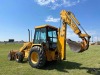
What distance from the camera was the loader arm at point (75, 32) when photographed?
37.0 ft

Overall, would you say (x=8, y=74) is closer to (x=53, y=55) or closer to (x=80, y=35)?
(x=53, y=55)

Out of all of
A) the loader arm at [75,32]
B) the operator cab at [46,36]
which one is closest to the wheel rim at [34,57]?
the operator cab at [46,36]

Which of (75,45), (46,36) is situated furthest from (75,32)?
(46,36)

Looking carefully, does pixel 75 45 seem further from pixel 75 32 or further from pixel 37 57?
pixel 37 57

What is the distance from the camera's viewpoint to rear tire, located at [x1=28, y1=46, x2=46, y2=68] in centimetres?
1238


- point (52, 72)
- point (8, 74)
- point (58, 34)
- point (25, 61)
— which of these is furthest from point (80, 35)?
point (25, 61)

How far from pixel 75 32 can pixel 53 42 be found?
7.17 ft

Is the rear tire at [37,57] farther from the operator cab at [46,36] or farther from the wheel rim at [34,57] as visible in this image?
the operator cab at [46,36]

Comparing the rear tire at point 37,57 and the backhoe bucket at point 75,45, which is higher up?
the backhoe bucket at point 75,45

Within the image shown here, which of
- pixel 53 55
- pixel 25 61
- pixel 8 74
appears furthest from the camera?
pixel 25 61

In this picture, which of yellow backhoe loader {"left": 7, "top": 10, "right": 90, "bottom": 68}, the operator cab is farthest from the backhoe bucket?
the operator cab

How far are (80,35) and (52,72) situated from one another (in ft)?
8.95

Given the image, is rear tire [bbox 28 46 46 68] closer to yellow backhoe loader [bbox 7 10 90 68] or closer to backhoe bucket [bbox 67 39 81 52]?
yellow backhoe loader [bbox 7 10 90 68]

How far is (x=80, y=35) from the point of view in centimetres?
1147
